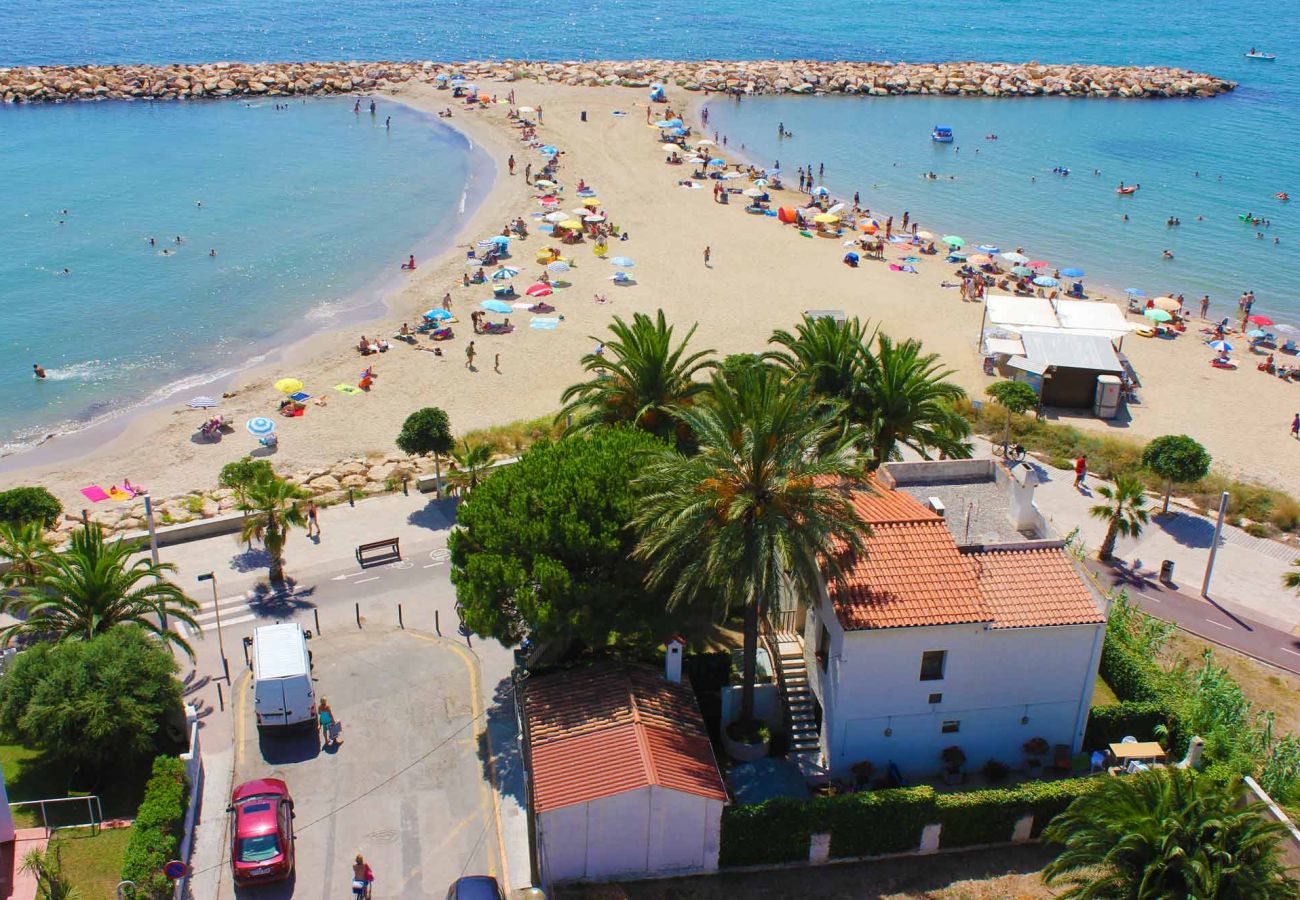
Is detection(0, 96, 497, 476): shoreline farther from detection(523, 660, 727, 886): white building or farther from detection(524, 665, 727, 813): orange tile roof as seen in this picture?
detection(523, 660, 727, 886): white building

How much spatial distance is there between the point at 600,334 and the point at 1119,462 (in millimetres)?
24463

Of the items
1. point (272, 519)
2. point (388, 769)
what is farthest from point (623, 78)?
point (388, 769)

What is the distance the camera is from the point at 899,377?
3294 cm

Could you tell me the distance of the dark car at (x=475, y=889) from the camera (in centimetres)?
2188

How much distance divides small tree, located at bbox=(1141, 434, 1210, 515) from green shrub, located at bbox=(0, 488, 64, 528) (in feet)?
118

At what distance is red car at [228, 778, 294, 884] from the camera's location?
22.5 metres

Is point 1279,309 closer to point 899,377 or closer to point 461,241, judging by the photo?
point 899,377

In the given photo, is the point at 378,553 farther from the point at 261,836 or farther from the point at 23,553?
the point at 261,836

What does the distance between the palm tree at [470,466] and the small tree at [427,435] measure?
0.91 meters

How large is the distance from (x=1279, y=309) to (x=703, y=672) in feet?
171

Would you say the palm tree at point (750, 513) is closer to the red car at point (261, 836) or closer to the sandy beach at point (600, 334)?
the red car at point (261, 836)

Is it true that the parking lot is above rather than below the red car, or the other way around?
below

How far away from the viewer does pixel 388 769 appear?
2616cm

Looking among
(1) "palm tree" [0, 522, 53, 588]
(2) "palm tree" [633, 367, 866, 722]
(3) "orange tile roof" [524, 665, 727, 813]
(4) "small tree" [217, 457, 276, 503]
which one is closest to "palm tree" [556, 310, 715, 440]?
(2) "palm tree" [633, 367, 866, 722]
